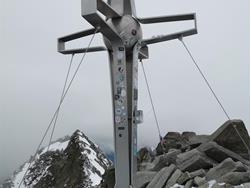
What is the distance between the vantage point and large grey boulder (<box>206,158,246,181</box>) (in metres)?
10.9

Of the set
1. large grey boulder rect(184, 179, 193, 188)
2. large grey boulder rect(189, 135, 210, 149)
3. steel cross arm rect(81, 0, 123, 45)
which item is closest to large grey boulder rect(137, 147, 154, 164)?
large grey boulder rect(189, 135, 210, 149)

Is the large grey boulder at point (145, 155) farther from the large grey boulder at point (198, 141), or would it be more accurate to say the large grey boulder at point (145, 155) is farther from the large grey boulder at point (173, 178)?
the large grey boulder at point (173, 178)

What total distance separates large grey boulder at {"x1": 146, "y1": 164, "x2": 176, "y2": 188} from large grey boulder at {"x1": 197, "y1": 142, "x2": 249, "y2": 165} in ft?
4.18

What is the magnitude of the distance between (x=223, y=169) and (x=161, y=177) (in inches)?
70.9

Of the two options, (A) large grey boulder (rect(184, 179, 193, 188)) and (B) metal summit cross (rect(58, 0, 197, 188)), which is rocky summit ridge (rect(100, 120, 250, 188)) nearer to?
(A) large grey boulder (rect(184, 179, 193, 188))

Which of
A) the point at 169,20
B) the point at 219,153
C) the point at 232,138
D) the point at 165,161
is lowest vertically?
the point at 165,161

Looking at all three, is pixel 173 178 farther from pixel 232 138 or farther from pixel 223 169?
pixel 232 138

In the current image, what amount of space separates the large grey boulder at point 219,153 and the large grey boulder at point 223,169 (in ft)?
3.34

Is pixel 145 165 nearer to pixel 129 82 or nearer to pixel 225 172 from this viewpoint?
pixel 225 172

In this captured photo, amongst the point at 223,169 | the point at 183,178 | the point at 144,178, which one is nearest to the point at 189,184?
the point at 183,178

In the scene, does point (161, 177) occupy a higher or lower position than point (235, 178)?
lower

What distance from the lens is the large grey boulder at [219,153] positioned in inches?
484

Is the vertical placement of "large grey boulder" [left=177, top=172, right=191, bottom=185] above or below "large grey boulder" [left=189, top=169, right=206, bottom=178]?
below

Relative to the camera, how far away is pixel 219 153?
12.4 meters
